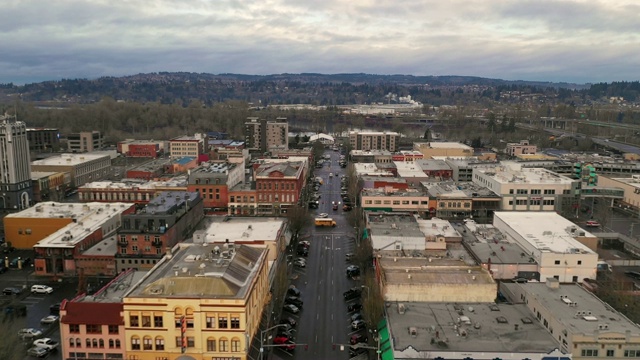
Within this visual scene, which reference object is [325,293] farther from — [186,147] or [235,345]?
[186,147]

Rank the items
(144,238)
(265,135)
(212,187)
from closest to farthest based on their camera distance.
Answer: (144,238) → (212,187) → (265,135)

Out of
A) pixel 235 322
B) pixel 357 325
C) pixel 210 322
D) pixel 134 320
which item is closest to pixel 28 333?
pixel 134 320

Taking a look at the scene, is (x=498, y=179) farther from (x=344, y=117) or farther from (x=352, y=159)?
(x=344, y=117)

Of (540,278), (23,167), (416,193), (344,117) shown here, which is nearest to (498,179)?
(416,193)

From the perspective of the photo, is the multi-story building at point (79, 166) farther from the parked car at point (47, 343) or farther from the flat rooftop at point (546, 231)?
the flat rooftop at point (546, 231)

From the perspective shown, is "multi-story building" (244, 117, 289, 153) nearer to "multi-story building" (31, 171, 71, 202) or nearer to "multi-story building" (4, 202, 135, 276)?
"multi-story building" (31, 171, 71, 202)

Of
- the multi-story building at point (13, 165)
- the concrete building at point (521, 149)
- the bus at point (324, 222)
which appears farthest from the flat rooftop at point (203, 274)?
the concrete building at point (521, 149)
